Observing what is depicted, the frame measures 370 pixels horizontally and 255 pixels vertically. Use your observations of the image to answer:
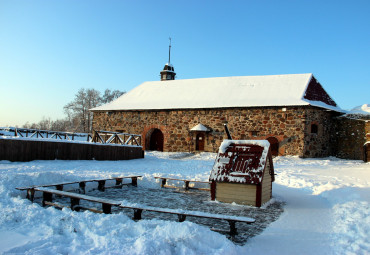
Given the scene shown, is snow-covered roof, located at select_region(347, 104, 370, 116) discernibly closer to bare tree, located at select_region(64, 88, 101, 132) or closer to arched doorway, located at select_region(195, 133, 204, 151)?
arched doorway, located at select_region(195, 133, 204, 151)

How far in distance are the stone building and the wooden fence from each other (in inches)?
227

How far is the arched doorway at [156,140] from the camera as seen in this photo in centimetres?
2388

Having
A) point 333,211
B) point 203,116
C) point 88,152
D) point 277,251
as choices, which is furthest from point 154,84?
point 277,251

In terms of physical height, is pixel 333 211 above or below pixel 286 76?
below

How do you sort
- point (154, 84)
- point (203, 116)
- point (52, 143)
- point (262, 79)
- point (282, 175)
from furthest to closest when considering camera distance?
point (154, 84)
point (262, 79)
point (203, 116)
point (52, 143)
point (282, 175)

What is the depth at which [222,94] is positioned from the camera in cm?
2255

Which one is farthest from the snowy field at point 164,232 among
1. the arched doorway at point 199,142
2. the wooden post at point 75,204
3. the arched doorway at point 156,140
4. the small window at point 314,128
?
the arched doorway at point 156,140

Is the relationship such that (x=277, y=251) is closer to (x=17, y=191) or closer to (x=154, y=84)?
(x=17, y=191)

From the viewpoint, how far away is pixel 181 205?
25.3 ft

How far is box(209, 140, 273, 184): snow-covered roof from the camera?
25.7 ft

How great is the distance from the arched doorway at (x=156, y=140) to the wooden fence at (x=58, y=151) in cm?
641

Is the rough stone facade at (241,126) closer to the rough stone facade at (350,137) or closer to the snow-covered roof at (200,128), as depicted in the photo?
the snow-covered roof at (200,128)

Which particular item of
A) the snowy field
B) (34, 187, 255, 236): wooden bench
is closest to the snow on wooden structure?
the snowy field

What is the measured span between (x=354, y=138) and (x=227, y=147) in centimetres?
1482
